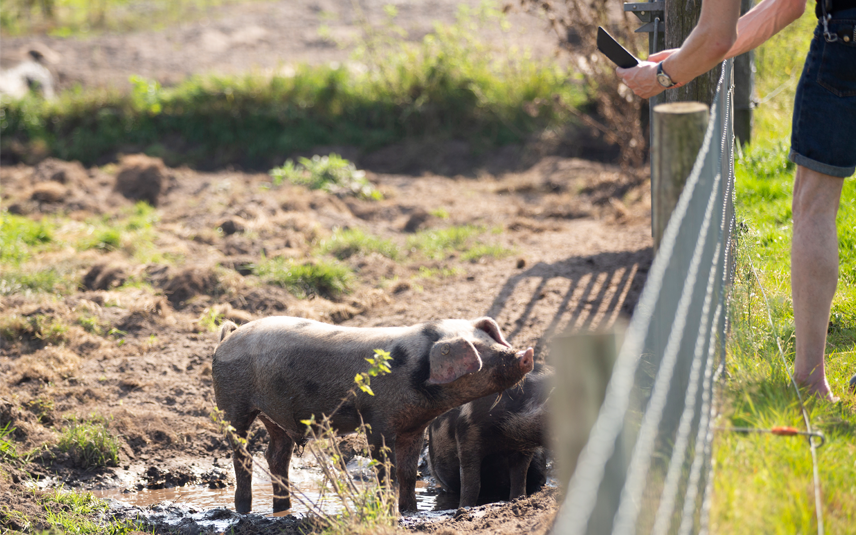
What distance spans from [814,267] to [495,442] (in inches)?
88.0

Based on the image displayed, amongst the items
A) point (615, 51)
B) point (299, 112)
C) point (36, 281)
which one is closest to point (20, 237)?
point (36, 281)

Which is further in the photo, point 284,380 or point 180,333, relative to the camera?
point 180,333

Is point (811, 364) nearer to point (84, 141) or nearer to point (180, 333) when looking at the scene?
point (180, 333)

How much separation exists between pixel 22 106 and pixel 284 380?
1113 centimetres

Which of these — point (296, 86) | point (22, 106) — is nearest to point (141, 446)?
point (296, 86)

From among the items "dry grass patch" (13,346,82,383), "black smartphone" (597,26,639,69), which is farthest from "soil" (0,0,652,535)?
"black smartphone" (597,26,639,69)

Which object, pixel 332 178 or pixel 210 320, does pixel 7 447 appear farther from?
pixel 332 178

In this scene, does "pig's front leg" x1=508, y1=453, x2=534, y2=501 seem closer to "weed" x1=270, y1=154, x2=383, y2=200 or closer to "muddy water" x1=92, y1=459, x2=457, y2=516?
"muddy water" x1=92, y1=459, x2=457, y2=516

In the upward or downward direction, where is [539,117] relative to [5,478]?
upward

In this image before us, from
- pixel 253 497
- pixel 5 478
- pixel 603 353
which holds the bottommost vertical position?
pixel 253 497

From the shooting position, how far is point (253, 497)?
485cm

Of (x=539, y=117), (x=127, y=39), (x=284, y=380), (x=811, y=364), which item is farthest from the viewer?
(x=127, y=39)

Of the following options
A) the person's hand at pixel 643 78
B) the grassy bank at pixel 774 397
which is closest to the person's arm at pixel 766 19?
the person's hand at pixel 643 78

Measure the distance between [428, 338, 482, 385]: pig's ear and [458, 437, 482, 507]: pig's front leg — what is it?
0.87 meters
